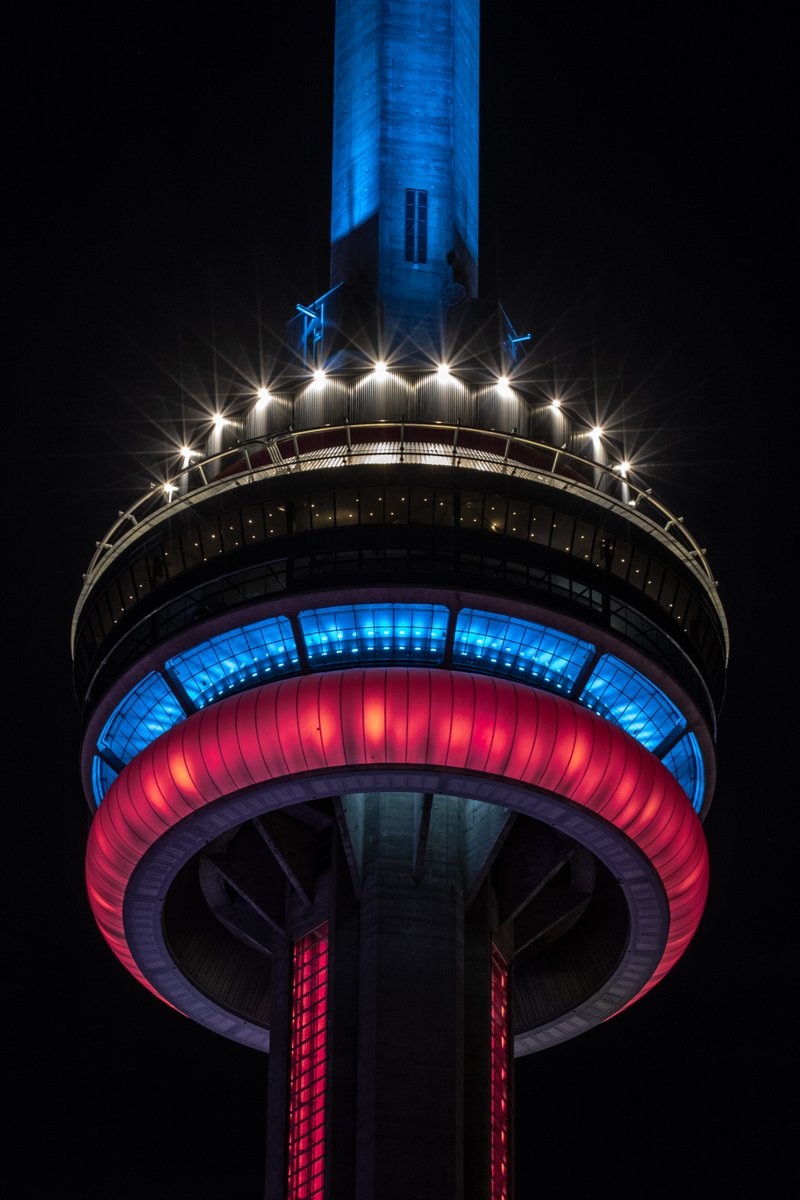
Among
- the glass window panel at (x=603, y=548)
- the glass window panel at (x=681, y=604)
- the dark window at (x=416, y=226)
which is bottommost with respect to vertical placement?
the glass window panel at (x=681, y=604)

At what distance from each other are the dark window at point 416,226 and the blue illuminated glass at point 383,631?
692 inches

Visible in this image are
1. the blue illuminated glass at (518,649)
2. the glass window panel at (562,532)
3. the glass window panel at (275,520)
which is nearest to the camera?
the blue illuminated glass at (518,649)

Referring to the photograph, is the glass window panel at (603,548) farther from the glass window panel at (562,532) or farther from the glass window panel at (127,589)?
the glass window panel at (127,589)

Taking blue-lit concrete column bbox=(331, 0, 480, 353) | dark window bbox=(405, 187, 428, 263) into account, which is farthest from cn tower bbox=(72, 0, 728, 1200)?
dark window bbox=(405, 187, 428, 263)

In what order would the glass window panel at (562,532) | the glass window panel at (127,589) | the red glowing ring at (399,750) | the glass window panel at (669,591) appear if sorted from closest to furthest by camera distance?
the red glowing ring at (399,750), the glass window panel at (562,532), the glass window panel at (127,589), the glass window panel at (669,591)

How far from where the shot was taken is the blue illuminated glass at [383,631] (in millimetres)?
67625

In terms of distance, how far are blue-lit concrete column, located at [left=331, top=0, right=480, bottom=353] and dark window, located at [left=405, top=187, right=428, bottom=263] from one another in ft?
0.12

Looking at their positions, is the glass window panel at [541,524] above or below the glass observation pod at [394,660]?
above

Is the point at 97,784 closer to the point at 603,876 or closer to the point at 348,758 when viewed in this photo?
the point at 348,758

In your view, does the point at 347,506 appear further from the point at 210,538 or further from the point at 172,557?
the point at 172,557

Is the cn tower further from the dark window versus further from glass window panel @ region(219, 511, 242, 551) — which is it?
the dark window

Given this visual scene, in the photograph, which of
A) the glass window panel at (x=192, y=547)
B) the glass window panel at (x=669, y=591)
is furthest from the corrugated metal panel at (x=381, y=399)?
the glass window panel at (x=669, y=591)

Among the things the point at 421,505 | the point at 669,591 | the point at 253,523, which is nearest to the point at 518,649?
the point at 421,505

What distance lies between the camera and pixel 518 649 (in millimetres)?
68438
